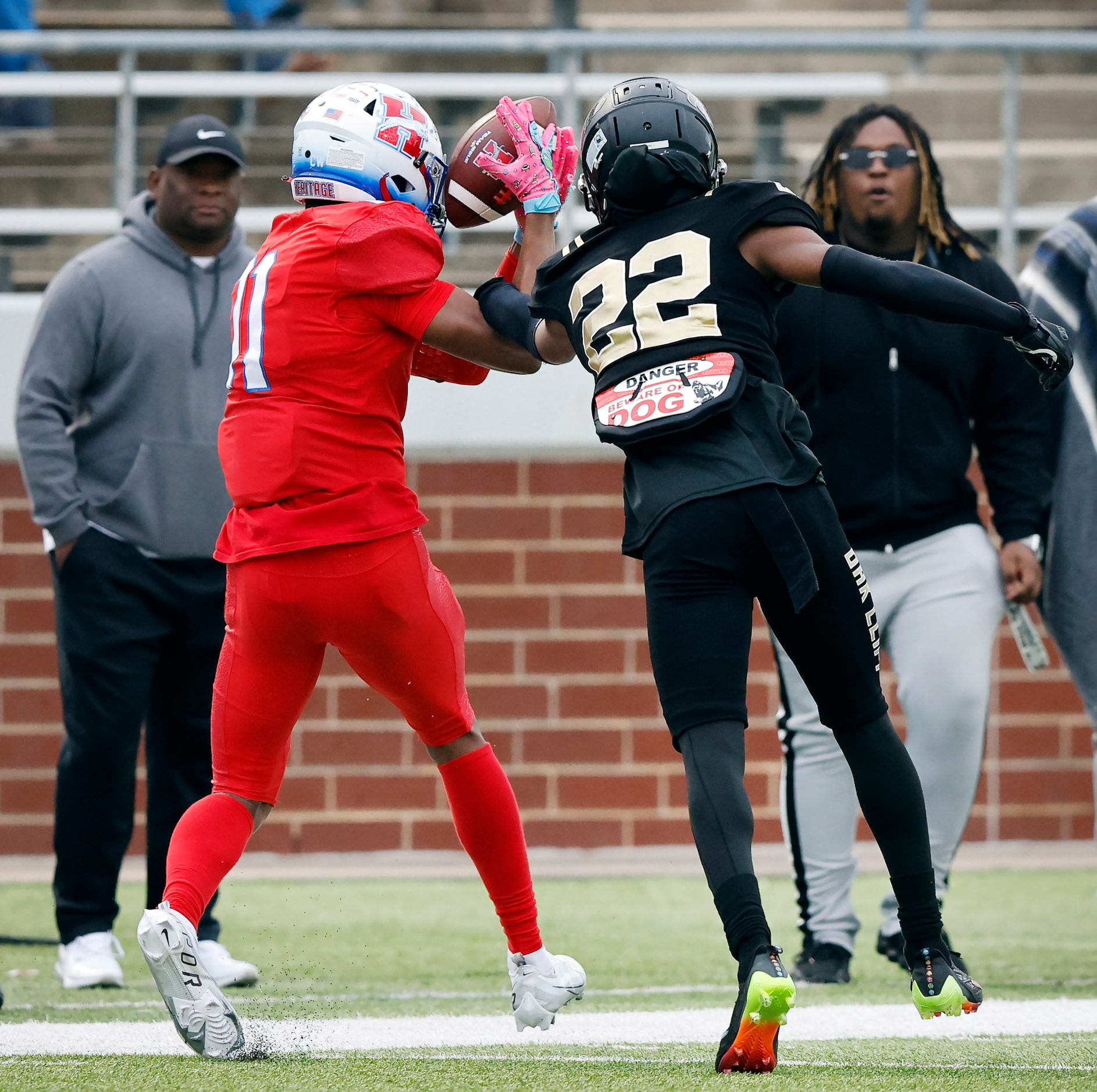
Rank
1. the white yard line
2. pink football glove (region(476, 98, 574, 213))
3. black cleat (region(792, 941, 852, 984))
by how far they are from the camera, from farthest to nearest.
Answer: black cleat (region(792, 941, 852, 984)) → pink football glove (region(476, 98, 574, 213)) → the white yard line

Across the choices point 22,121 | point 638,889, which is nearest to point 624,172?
point 638,889

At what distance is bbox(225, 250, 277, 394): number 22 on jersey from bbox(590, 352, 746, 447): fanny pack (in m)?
0.68

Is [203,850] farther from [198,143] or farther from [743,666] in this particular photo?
[198,143]

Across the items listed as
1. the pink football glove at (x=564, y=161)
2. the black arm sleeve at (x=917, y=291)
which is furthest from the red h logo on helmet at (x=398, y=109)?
the black arm sleeve at (x=917, y=291)

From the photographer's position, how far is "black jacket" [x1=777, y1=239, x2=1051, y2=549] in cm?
437

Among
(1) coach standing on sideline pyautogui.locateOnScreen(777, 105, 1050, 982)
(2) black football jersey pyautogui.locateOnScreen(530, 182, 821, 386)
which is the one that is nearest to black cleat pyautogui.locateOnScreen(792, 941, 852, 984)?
(1) coach standing on sideline pyautogui.locateOnScreen(777, 105, 1050, 982)

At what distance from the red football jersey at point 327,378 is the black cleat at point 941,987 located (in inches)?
47.6

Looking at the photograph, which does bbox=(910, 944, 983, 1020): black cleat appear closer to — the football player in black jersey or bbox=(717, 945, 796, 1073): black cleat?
the football player in black jersey

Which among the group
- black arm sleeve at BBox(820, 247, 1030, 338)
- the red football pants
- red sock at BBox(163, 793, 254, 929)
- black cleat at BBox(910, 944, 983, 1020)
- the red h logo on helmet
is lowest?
black cleat at BBox(910, 944, 983, 1020)

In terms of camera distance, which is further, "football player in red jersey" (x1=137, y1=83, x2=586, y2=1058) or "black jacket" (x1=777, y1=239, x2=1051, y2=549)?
"black jacket" (x1=777, y1=239, x2=1051, y2=549)

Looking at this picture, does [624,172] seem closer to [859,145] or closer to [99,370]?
[859,145]

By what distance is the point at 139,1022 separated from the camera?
3.81 meters

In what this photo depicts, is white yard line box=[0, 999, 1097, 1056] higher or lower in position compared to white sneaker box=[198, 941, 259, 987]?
higher

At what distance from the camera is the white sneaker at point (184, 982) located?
10.1ft
